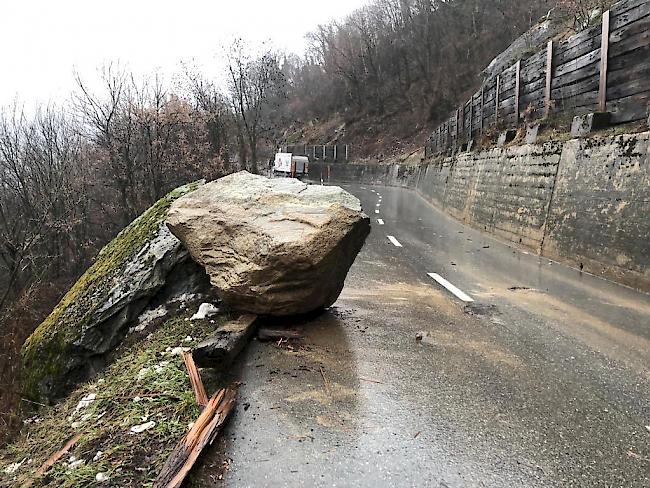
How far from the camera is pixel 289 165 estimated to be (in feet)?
160

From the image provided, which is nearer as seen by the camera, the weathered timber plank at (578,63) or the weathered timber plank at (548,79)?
the weathered timber plank at (578,63)

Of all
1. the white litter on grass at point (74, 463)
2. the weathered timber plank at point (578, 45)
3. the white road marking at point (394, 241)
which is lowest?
the white road marking at point (394, 241)

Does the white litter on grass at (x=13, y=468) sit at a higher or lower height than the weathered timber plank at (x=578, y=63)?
lower

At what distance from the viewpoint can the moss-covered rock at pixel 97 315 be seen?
5934mm

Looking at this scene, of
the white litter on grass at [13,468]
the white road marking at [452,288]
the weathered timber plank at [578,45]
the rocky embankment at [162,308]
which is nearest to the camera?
the rocky embankment at [162,308]

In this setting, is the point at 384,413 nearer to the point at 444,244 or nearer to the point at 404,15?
the point at 444,244

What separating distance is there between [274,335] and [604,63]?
8658 millimetres

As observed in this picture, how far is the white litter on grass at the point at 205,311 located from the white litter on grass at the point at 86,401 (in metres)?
1.27

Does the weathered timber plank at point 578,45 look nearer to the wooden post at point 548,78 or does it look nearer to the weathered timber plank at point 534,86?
the wooden post at point 548,78

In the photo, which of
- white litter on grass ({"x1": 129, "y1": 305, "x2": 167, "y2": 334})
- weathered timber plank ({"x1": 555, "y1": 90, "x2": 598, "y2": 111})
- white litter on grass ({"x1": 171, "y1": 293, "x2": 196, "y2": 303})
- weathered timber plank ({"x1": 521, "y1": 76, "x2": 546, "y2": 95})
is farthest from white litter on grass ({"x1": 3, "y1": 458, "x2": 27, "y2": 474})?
weathered timber plank ({"x1": 521, "y1": 76, "x2": 546, "y2": 95})

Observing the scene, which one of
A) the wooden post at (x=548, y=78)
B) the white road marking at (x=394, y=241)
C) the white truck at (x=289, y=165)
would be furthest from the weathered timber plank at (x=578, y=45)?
the white truck at (x=289, y=165)

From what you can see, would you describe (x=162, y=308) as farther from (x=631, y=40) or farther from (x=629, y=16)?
(x=629, y=16)

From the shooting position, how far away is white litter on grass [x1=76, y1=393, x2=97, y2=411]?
14.5ft

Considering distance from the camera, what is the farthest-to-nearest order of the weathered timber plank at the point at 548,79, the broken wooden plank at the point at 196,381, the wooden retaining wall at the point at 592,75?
1. the weathered timber plank at the point at 548,79
2. the wooden retaining wall at the point at 592,75
3. the broken wooden plank at the point at 196,381
